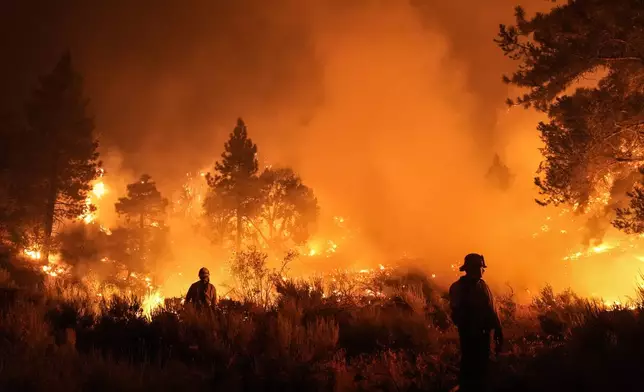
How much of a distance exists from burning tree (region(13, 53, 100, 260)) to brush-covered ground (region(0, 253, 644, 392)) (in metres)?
22.2

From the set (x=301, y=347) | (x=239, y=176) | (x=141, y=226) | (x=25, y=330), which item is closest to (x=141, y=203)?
(x=141, y=226)

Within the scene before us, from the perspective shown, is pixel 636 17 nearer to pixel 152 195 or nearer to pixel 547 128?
pixel 547 128

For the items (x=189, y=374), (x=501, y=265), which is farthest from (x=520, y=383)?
(x=501, y=265)

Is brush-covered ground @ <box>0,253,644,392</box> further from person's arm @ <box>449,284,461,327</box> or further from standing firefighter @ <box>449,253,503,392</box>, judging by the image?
person's arm @ <box>449,284,461,327</box>

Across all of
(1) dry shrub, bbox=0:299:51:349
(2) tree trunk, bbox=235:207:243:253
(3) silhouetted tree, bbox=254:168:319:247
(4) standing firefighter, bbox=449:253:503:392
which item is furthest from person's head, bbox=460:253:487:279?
(3) silhouetted tree, bbox=254:168:319:247

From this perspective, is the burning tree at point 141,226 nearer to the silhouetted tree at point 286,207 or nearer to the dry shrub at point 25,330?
the silhouetted tree at point 286,207

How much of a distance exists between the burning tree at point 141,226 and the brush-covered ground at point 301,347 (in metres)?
30.6

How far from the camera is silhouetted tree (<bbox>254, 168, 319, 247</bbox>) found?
43594 mm

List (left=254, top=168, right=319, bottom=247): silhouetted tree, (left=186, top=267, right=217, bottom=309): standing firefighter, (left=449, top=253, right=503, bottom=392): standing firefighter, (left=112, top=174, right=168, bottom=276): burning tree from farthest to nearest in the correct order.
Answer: (left=254, top=168, right=319, bottom=247): silhouetted tree, (left=112, top=174, right=168, bottom=276): burning tree, (left=186, top=267, right=217, bottom=309): standing firefighter, (left=449, top=253, right=503, bottom=392): standing firefighter

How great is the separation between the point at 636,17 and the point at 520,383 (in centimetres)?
897

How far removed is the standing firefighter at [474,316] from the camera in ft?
18.0

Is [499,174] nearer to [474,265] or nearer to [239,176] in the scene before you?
[239,176]

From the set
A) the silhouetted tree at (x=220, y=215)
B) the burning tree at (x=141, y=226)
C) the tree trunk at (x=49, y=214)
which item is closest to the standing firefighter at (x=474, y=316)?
the tree trunk at (x=49, y=214)

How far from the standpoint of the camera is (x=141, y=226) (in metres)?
42.0
